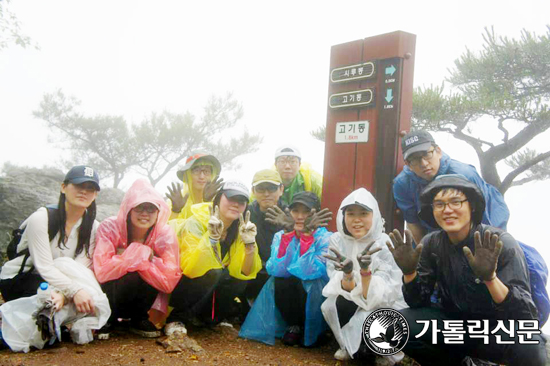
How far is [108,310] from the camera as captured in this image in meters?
3.25

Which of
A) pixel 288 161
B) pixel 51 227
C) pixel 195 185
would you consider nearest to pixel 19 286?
pixel 51 227

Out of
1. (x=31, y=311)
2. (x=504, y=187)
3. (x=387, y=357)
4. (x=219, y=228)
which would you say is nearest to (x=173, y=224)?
Result: (x=219, y=228)

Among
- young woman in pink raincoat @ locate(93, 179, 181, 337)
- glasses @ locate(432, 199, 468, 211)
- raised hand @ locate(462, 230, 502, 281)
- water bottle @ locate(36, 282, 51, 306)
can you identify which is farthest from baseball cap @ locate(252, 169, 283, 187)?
raised hand @ locate(462, 230, 502, 281)

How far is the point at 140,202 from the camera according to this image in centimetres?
344

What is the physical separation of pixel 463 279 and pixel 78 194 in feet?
8.70

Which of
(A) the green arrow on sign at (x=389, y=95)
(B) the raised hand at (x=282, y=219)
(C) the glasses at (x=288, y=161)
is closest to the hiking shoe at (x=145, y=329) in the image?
(B) the raised hand at (x=282, y=219)

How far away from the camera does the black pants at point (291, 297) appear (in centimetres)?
360

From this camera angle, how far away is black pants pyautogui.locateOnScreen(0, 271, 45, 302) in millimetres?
3262

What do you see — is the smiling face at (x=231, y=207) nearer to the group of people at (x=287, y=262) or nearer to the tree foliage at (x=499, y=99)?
the group of people at (x=287, y=262)

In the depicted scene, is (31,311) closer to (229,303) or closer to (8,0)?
(229,303)

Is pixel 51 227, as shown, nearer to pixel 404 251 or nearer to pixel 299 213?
pixel 299 213

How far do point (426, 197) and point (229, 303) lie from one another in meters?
1.89

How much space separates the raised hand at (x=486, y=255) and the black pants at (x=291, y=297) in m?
1.47

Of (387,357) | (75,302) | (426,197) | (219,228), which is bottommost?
(387,357)
